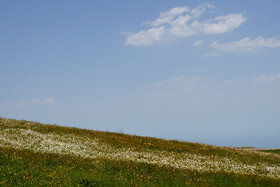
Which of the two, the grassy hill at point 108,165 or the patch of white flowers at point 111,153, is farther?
the patch of white flowers at point 111,153

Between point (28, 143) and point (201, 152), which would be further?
point (201, 152)

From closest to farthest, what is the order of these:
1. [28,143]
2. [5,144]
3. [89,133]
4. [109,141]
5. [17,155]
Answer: [17,155] < [5,144] < [28,143] < [109,141] < [89,133]

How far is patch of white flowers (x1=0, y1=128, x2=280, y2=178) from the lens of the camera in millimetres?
21375

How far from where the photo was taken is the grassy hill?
15.2 metres

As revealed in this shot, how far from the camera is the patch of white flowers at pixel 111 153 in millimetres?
21375

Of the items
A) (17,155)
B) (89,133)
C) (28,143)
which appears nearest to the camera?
(17,155)

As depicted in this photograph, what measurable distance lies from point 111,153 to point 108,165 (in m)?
5.61

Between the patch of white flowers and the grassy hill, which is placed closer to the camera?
the grassy hill

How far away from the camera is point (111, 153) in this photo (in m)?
24.2

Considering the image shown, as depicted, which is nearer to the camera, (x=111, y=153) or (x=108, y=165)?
(x=108, y=165)

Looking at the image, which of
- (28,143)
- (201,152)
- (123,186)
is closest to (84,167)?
(123,186)

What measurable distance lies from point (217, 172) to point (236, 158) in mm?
9509

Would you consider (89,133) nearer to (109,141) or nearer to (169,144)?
(109,141)

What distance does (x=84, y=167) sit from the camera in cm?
1797
